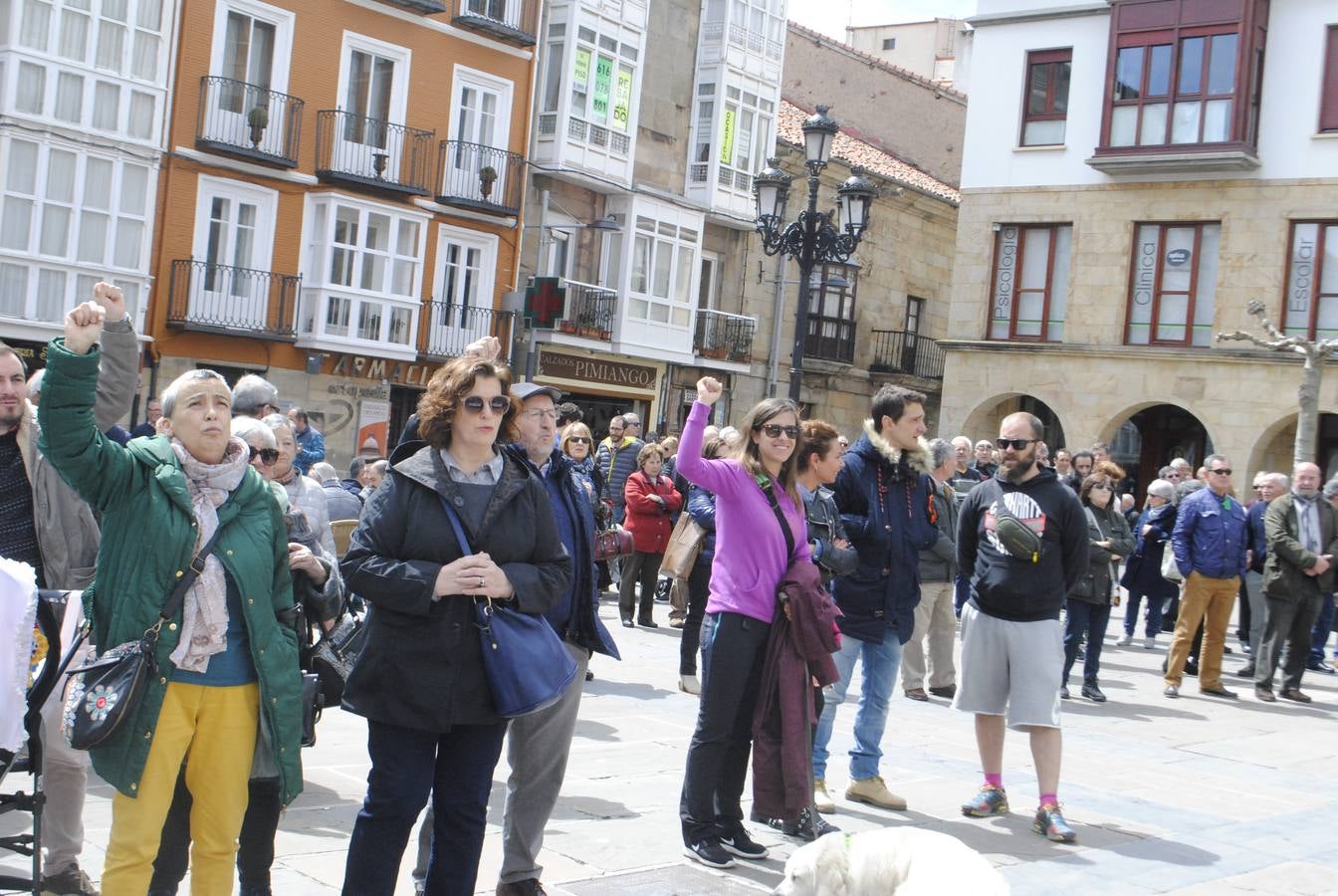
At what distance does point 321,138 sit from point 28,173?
5467 mm

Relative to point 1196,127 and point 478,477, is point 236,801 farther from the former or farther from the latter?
point 1196,127

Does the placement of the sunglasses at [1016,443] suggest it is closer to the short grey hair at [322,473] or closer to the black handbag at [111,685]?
the black handbag at [111,685]

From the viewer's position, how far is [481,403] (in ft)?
14.6

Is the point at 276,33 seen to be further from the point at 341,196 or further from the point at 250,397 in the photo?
the point at 250,397

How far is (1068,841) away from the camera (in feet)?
22.8

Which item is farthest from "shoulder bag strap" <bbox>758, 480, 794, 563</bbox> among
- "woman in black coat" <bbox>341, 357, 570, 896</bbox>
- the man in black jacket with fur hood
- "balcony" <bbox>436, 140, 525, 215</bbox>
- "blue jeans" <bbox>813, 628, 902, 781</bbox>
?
"balcony" <bbox>436, 140, 525, 215</bbox>

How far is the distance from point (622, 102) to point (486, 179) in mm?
4277

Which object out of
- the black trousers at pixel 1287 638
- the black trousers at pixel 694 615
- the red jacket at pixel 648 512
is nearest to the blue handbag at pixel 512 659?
the black trousers at pixel 694 615

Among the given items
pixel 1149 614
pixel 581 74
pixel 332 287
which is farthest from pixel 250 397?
pixel 581 74

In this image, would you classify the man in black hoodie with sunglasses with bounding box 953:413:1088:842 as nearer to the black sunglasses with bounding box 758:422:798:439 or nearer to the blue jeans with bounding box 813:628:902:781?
the blue jeans with bounding box 813:628:902:781

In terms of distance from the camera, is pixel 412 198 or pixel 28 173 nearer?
pixel 28 173

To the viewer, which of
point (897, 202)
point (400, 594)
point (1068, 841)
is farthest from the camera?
point (897, 202)

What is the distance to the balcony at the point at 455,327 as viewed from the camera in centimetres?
2923

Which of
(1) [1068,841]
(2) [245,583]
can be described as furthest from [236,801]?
(1) [1068,841]
